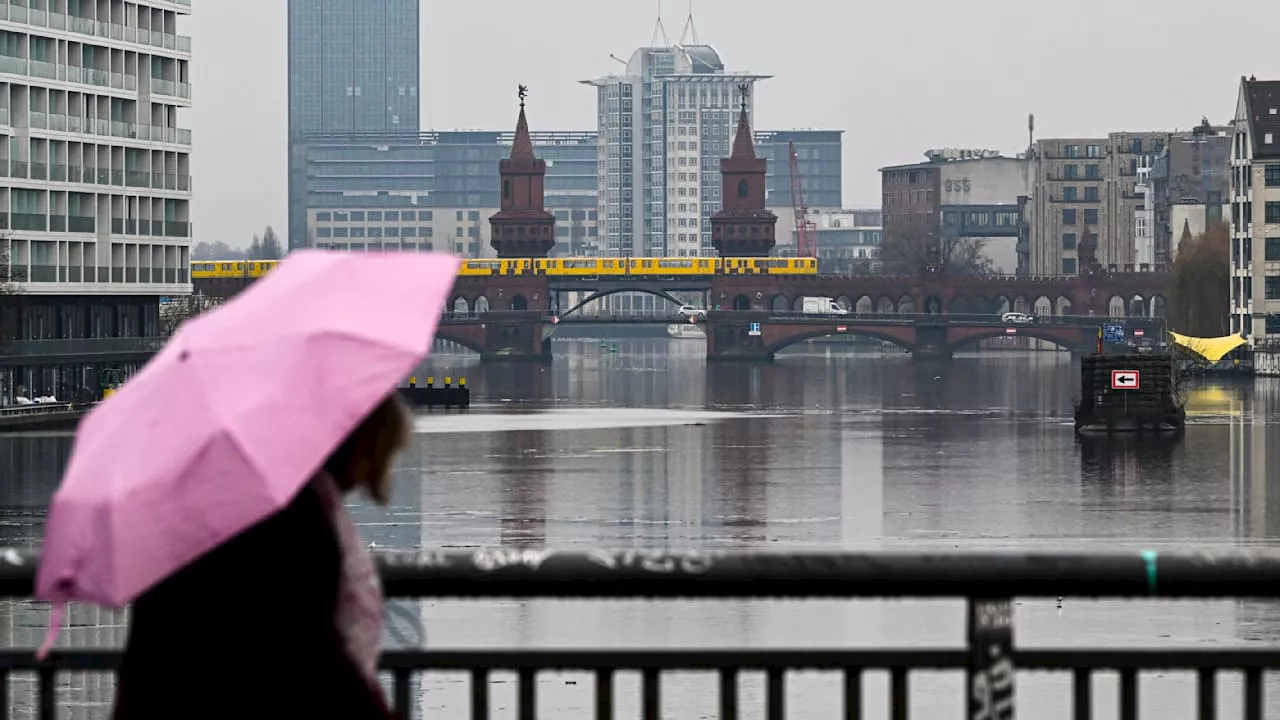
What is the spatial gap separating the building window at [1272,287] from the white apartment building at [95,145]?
213 ft

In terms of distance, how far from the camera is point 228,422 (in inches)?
205

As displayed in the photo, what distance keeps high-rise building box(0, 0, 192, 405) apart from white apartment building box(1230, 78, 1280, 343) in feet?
212

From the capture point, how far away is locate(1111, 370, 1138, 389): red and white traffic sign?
9888 cm

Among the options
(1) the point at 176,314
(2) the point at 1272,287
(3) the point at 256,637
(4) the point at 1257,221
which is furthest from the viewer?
(4) the point at 1257,221

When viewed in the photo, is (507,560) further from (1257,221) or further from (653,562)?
(1257,221)

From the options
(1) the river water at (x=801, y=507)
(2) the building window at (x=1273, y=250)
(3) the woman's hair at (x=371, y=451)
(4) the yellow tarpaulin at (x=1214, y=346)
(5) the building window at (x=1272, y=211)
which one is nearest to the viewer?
(3) the woman's hair at (x=371, y=451)

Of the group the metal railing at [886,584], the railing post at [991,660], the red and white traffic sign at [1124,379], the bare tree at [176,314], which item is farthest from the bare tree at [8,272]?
the railing post at [991,660]

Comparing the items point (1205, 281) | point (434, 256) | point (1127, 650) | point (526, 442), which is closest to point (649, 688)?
point (1127, 650)

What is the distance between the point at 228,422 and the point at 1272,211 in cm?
14825

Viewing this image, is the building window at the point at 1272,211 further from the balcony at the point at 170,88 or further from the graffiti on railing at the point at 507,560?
the graffiti on railing at the point at 507,560

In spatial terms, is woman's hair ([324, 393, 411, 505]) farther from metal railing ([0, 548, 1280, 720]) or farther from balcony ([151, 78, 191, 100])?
balcony ([151, 78, 191, 100])

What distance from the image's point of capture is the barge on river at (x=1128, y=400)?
98875 millimetres

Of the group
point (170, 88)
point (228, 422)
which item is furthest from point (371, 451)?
point (170, 88)

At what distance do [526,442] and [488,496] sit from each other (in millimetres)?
27445
